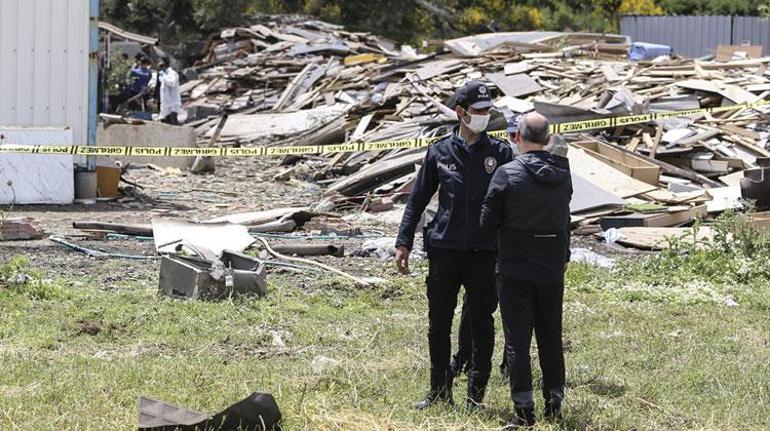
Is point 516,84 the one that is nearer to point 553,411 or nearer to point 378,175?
point 378,175

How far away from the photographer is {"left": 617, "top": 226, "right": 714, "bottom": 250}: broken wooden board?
13352 millimetres

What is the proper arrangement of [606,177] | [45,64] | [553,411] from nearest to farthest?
[553,411]
[606,177]
[45,64]

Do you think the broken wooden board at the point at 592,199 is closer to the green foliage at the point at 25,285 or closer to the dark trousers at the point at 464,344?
the green foliage at the point at 25,285

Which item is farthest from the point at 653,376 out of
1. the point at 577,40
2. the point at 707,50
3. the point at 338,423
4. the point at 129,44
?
the point at 707,50

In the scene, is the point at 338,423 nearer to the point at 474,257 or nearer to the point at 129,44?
the point at 474,257

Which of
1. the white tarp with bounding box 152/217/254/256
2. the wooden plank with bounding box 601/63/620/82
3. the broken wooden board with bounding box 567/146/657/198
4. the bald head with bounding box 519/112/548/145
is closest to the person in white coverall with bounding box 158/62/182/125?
the wooden plank with bounding box 601/63/620/82

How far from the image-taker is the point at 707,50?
38000 mm

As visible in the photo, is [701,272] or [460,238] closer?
[460,238]

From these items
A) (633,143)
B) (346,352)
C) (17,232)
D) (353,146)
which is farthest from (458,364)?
(633,143)

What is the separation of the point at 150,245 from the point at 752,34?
2921cm

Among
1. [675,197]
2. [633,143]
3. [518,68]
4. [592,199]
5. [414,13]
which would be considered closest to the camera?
[592,199]

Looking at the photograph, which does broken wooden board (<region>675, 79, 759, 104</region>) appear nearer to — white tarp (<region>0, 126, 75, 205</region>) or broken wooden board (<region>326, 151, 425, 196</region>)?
broken wooden board (<region>326, 151, 425, 196</region>)

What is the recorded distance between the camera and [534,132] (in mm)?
6570

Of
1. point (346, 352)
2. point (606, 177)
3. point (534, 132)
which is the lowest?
point (346, 352)
